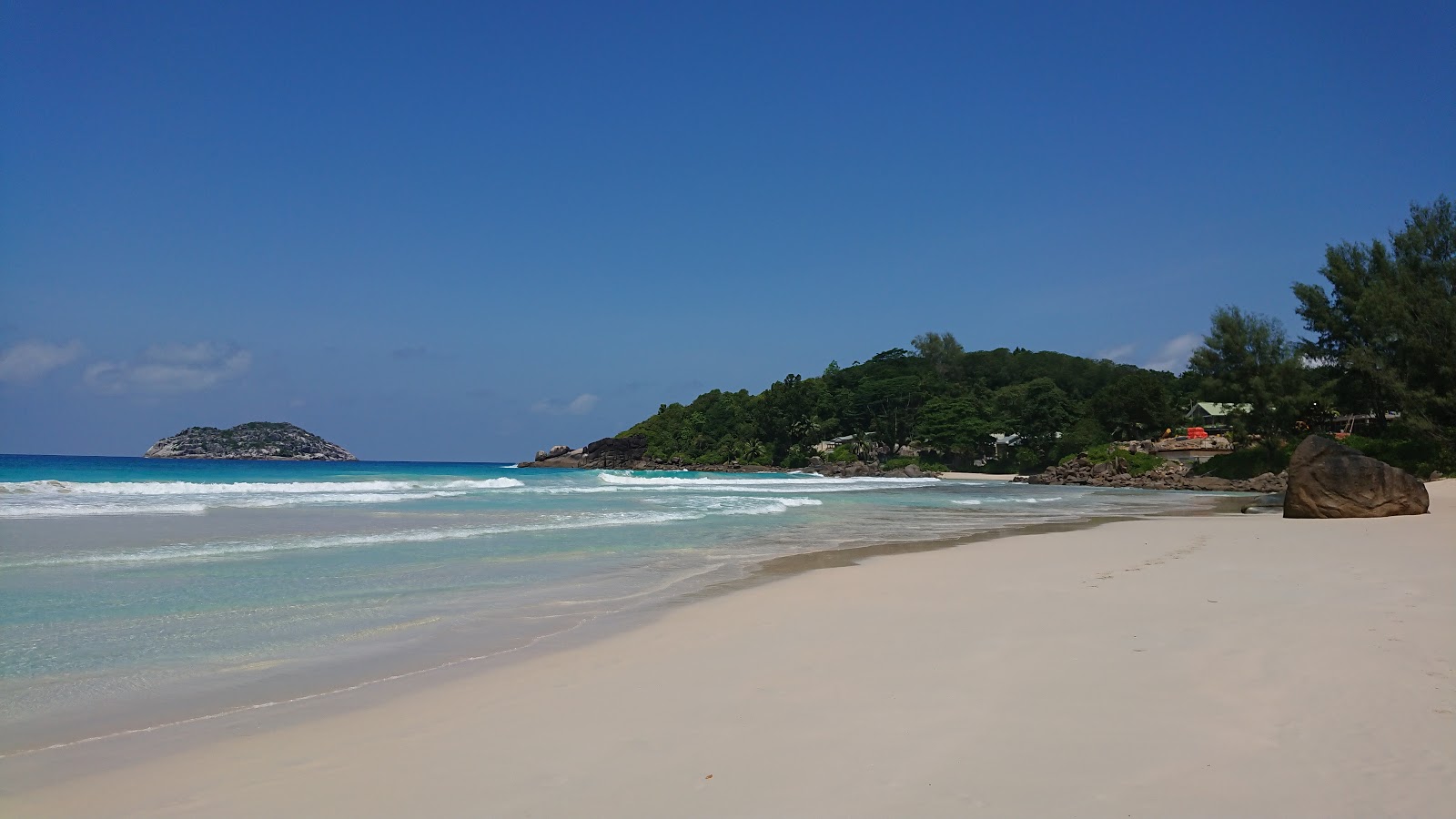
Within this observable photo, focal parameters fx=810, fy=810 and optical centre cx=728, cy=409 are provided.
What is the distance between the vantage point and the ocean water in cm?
517

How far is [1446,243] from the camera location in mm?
35656

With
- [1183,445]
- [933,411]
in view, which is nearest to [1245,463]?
[1183,445]

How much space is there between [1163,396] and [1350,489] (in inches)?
2298

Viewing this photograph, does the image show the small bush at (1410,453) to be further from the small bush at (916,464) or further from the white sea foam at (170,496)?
the small bush at (916,464)

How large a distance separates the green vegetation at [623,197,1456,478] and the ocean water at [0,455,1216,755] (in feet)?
70.6

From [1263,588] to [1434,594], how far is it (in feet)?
4.00

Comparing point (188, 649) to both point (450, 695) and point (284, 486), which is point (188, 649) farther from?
point (284, 486)

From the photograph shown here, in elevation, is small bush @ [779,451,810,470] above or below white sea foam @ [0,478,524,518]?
above

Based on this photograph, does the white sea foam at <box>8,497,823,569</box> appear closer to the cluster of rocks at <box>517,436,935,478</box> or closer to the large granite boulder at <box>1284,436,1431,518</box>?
the large granite boulder at <box>1284,436,1431,518</box>

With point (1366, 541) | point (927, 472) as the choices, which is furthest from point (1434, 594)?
point (927, 472)

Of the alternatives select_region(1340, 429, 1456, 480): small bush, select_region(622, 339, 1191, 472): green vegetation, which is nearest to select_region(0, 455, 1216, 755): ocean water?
select_region(1340, 429, 1456, 480): small bush

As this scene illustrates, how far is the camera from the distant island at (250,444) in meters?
130

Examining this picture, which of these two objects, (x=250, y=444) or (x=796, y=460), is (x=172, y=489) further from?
(x=250, y=444)

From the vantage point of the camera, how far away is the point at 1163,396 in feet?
228
